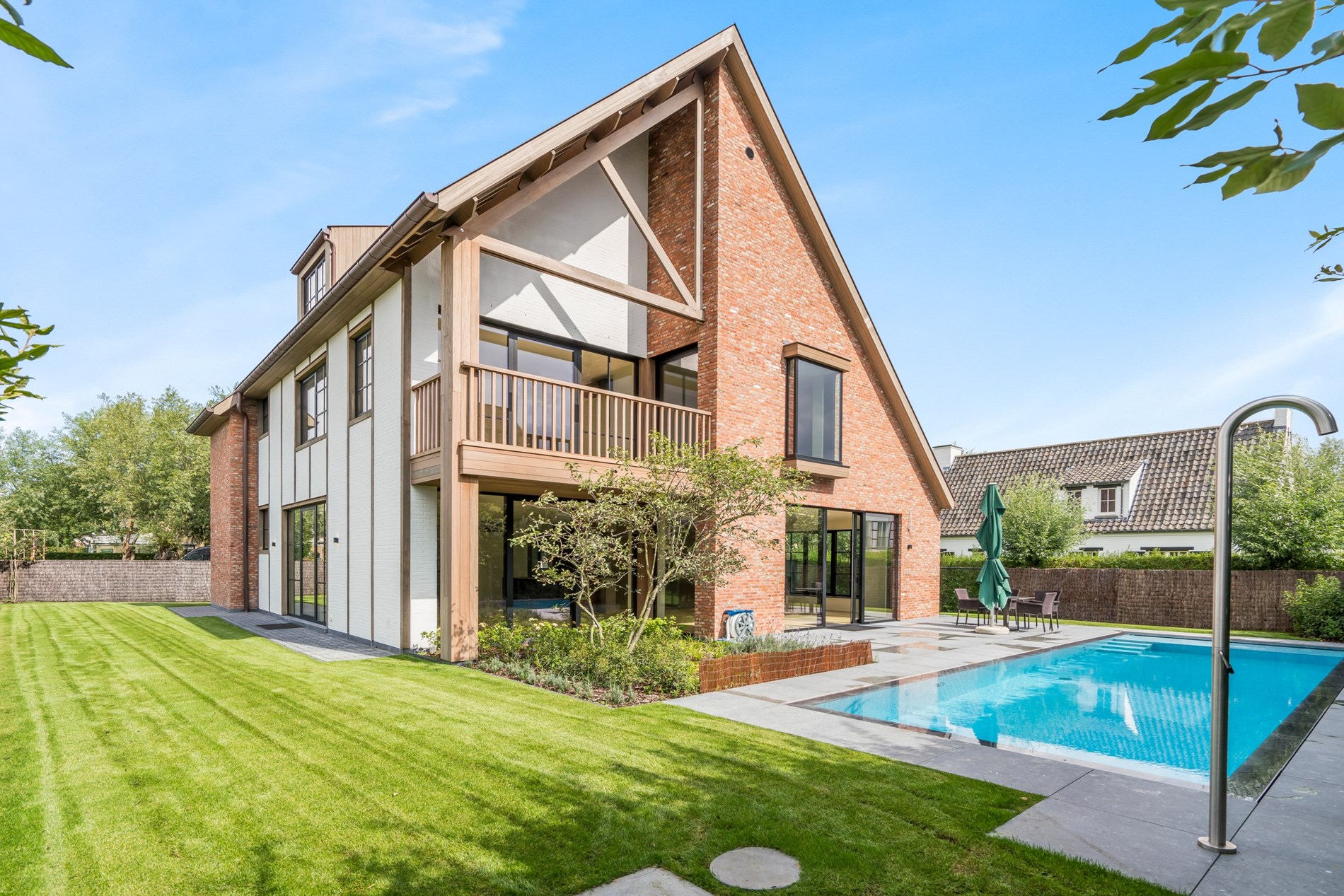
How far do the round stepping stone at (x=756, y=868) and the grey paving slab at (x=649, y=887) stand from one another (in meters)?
0.20

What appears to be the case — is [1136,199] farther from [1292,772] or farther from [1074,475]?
[1074,475]

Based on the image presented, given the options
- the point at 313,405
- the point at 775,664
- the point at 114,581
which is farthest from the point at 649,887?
the point at 114,581

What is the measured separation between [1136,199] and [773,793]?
8705 mm

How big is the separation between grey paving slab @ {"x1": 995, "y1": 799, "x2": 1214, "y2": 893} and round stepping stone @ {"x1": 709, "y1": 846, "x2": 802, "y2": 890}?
1.41m

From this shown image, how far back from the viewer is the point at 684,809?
4855mm

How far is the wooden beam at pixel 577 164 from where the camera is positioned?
10.5 m

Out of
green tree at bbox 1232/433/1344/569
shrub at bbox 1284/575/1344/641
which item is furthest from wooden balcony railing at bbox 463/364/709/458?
shrub at bbox 1284/575/1344/641

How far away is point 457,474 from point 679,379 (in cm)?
574

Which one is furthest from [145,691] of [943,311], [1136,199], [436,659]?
[943,311]

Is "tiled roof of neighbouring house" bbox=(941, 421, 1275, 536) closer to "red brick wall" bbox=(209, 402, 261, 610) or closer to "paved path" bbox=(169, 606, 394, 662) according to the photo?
"paved path" bbox=(169, 606, 394, 662)

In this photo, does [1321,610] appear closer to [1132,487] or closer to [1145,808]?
[1132,487]

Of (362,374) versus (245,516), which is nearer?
(362,374)

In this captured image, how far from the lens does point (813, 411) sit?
15188 millimetres

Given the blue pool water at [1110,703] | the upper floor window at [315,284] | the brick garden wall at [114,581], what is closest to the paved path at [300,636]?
the brick garden wall at [114,581]
